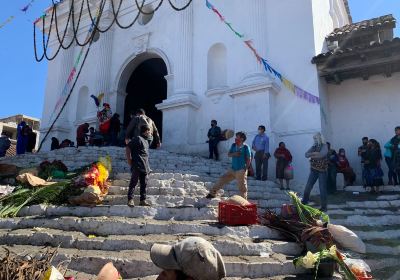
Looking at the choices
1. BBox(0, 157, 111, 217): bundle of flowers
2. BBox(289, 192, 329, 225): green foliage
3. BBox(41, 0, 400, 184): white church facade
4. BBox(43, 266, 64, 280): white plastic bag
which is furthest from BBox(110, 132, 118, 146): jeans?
BBox(43, 266, 64, 280): white plastic bag

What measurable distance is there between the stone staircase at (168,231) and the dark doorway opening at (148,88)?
9.23 meters

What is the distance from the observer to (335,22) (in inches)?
612

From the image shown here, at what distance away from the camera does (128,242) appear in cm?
486

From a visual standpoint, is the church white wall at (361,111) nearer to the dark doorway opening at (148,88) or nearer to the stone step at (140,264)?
the dark doorway opening at (148,88)

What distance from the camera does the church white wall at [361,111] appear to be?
1155 centimetres

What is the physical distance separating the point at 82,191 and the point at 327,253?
14.5ft

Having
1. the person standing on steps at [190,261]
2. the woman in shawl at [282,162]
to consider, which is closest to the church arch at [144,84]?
the woman in shawl at [282,162]

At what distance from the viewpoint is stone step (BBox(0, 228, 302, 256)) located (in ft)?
15.9

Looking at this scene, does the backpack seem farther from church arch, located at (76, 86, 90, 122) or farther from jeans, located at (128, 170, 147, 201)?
church arch, located at (76, 86, 90, 122)

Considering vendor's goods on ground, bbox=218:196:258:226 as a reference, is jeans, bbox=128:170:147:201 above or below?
above

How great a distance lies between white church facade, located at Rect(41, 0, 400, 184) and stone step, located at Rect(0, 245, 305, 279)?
21.3 feet

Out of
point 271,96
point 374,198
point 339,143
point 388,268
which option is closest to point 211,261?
point 388,268

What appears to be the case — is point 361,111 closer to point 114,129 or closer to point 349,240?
point 349,240

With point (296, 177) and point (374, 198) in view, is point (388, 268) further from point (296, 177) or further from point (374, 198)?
point (296, 177)
